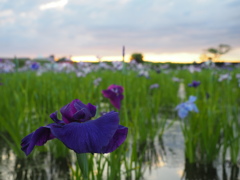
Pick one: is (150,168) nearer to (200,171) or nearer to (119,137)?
(200,171)

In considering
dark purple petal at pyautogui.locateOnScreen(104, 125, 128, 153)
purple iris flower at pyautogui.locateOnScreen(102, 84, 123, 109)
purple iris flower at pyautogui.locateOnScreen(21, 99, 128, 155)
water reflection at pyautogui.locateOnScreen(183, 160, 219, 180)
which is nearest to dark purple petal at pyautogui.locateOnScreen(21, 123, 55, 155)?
purple iris flower at pyautogui.locateOnScreen(21, 99, 128, 155)

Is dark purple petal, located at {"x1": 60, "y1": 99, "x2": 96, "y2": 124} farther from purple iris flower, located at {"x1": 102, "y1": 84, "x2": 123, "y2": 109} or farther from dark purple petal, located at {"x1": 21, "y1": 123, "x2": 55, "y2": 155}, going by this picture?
purple iris flower, located at {"x1": 102, "y1": 84, "x2": 123, "y2": 109}

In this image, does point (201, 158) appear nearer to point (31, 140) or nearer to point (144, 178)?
point (144, 178)

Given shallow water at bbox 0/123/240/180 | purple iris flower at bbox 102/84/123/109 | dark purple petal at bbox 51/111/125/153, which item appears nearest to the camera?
dark purple petal at bbox 51/111/125/153

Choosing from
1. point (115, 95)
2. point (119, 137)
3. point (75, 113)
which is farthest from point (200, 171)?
point (75, 113)

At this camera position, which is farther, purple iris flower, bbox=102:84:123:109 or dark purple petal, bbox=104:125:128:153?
purple iris flower, bbox=102:84:123:109

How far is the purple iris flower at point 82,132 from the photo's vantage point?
0.58m

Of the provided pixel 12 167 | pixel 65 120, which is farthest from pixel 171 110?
pixel 65 120

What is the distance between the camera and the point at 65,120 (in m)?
0.67

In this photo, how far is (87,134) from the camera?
59 centimetres

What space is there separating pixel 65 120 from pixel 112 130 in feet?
0.44

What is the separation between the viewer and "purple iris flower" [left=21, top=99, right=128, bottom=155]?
58 centimetres

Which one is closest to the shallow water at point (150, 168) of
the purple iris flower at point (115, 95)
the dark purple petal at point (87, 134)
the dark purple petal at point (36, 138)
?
the purple iris flower at point (115, 95)

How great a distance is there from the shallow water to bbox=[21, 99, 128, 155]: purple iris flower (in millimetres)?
995
